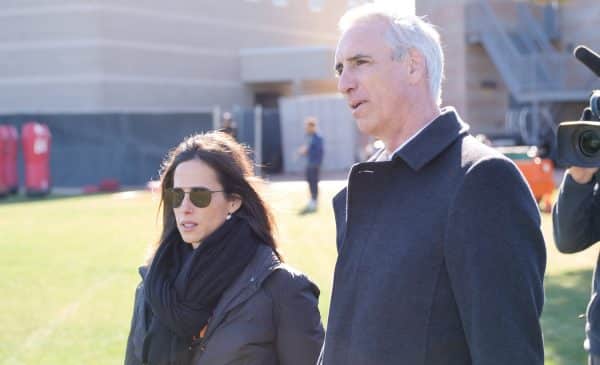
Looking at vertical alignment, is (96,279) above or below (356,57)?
below

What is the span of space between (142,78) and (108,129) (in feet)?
32.9

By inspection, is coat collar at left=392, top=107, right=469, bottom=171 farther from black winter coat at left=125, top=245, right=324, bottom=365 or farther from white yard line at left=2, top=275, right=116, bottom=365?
white yard line at left=2, top=275, right=116, bottom=365

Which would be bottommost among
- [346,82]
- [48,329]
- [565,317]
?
[48,329]

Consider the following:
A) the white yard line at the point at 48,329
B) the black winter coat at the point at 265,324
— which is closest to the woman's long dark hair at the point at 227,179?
the black winter coat at the point at 265,324

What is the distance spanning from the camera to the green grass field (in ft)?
26.6

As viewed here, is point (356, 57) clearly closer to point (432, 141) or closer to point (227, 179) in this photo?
point (432, 141)

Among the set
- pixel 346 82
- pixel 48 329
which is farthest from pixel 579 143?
pixel 48 329

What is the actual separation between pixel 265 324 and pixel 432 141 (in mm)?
1289

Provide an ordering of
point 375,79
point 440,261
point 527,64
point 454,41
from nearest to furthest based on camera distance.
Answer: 1. point 440,261
2. point 375,79
3. point 527,64
4. point 454,41

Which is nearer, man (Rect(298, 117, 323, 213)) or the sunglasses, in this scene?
the sunglasses

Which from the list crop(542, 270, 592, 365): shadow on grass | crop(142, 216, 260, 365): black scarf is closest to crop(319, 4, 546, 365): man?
crop(142, 216, 260, 365): black scarf

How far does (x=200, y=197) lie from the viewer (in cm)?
412

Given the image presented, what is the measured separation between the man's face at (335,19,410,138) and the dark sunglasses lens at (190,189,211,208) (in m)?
1.39

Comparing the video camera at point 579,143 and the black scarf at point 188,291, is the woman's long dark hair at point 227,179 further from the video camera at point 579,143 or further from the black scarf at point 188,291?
the video camera at point 579,143
